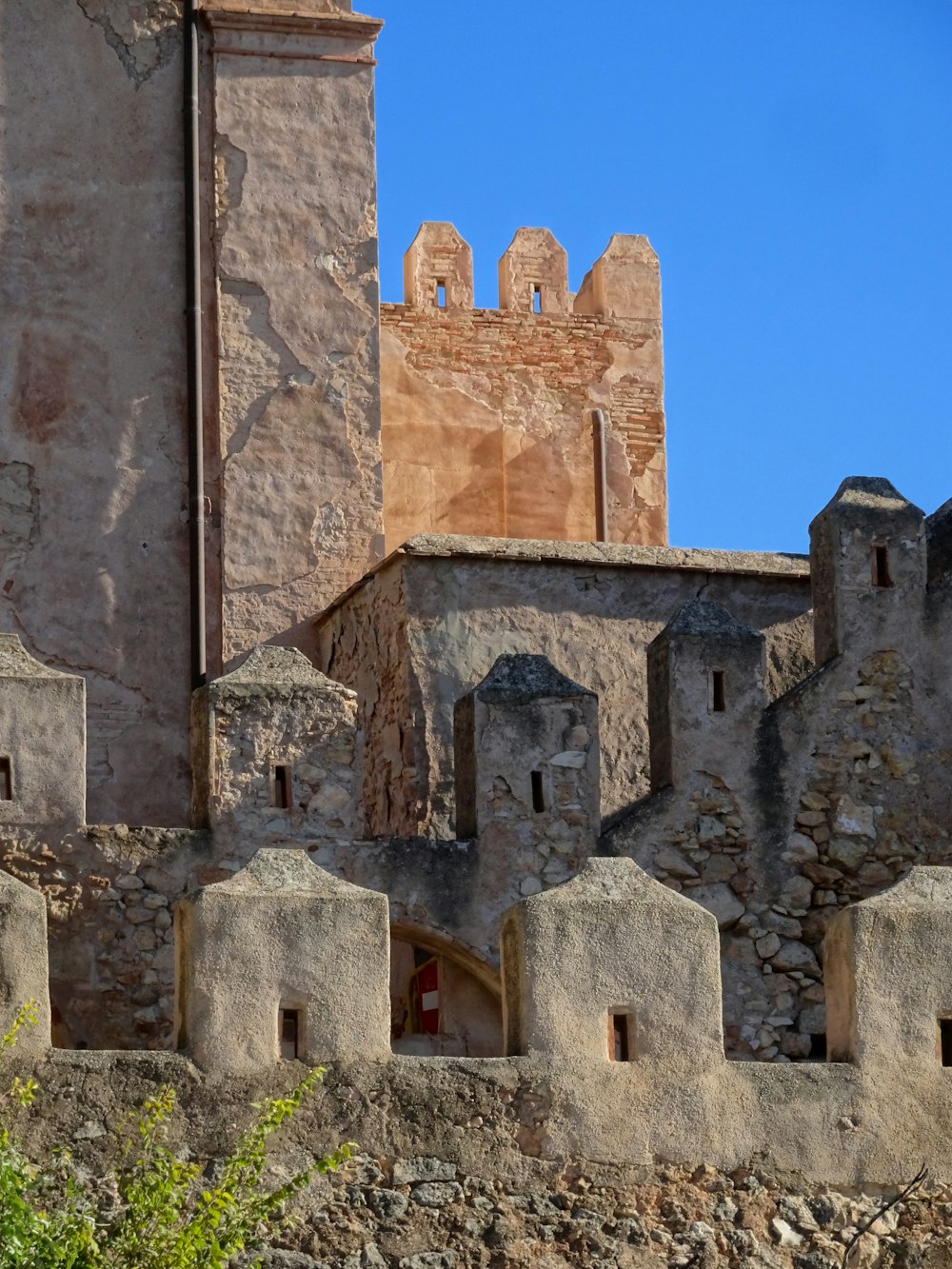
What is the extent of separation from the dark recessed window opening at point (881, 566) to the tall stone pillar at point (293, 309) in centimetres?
365

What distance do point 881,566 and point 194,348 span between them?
4.59 meters

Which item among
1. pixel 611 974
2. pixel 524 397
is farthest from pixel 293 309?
pixel 611 974

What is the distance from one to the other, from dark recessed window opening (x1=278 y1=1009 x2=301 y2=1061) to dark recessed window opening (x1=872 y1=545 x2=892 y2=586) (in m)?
5.47

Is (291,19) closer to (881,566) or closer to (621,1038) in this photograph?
(881,566)

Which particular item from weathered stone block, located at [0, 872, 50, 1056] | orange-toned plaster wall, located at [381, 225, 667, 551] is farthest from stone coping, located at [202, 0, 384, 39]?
weathered stone block, located at [0, 872, 50, 1056]

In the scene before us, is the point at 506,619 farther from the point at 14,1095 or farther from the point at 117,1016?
the point at 14,1095

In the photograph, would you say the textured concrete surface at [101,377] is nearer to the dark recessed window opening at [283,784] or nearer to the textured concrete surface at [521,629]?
the textured concrete surface at [521,629]

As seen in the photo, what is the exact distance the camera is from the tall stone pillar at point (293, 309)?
67.7ft

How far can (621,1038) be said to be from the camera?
1441cm

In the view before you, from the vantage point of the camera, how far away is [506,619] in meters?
19.5

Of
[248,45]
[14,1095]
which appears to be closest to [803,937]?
[14,1095]

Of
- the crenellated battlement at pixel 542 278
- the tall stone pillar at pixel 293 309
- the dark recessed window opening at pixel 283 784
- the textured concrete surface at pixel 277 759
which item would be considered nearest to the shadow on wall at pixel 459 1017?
the textured concrete surface at pixel 277 759

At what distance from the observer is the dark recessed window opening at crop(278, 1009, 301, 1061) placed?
14.0 meters

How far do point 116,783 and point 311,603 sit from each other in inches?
67.0
